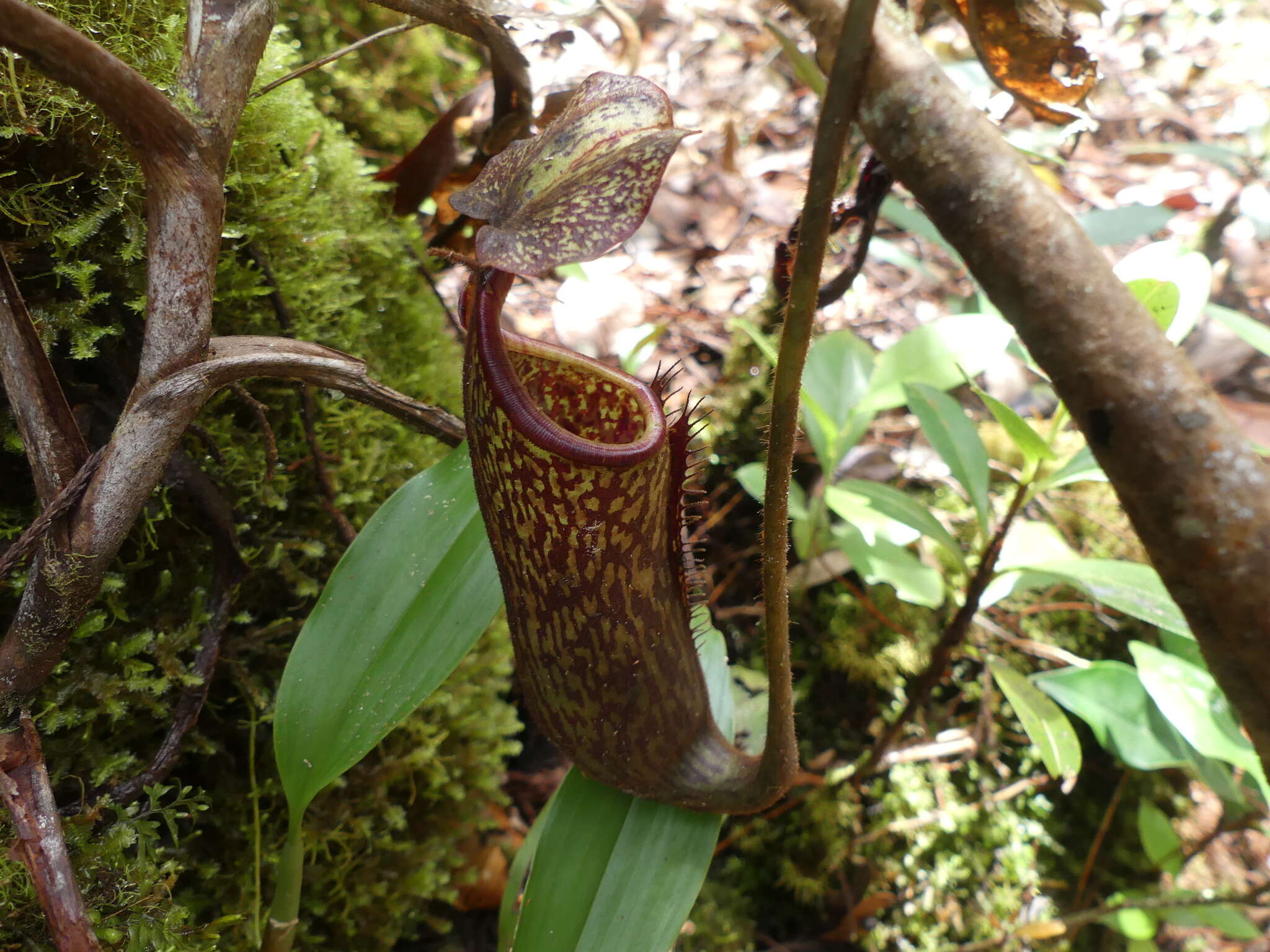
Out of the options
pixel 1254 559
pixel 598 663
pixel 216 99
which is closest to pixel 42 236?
pixel 216 99

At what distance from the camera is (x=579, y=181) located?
623 mm

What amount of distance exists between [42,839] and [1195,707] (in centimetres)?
137

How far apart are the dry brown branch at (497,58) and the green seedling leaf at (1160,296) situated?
0.88 m

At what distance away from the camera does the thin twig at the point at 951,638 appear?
1.10 m

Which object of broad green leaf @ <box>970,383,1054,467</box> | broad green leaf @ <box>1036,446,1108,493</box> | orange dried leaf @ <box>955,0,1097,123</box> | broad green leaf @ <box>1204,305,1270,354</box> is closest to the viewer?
orange dried leaf @ <box>955,0,1097,123</box>

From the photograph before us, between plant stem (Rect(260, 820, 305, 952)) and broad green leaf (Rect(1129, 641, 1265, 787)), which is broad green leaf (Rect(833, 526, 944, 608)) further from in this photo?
plant stem (Rect(260, 820, 305, 952))

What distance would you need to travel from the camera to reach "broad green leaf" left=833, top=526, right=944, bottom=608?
1192 millimetres

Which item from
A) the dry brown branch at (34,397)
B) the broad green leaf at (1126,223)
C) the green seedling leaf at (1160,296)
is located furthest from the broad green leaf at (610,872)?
the broad green leaf at (1126,223)

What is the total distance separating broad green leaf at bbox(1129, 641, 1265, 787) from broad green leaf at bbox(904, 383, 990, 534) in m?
0.30

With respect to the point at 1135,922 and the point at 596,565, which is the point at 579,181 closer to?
the point at 596,565

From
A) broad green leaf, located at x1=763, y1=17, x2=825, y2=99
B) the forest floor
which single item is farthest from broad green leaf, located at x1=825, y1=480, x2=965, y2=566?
broad green leaf, located at x1=763, y1=17, x2=825, y2=99

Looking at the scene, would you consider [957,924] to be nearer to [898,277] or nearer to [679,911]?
[679,911]

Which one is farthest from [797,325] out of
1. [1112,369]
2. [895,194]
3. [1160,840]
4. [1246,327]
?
[895,194]

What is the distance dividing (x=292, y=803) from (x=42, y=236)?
24.8 inches
